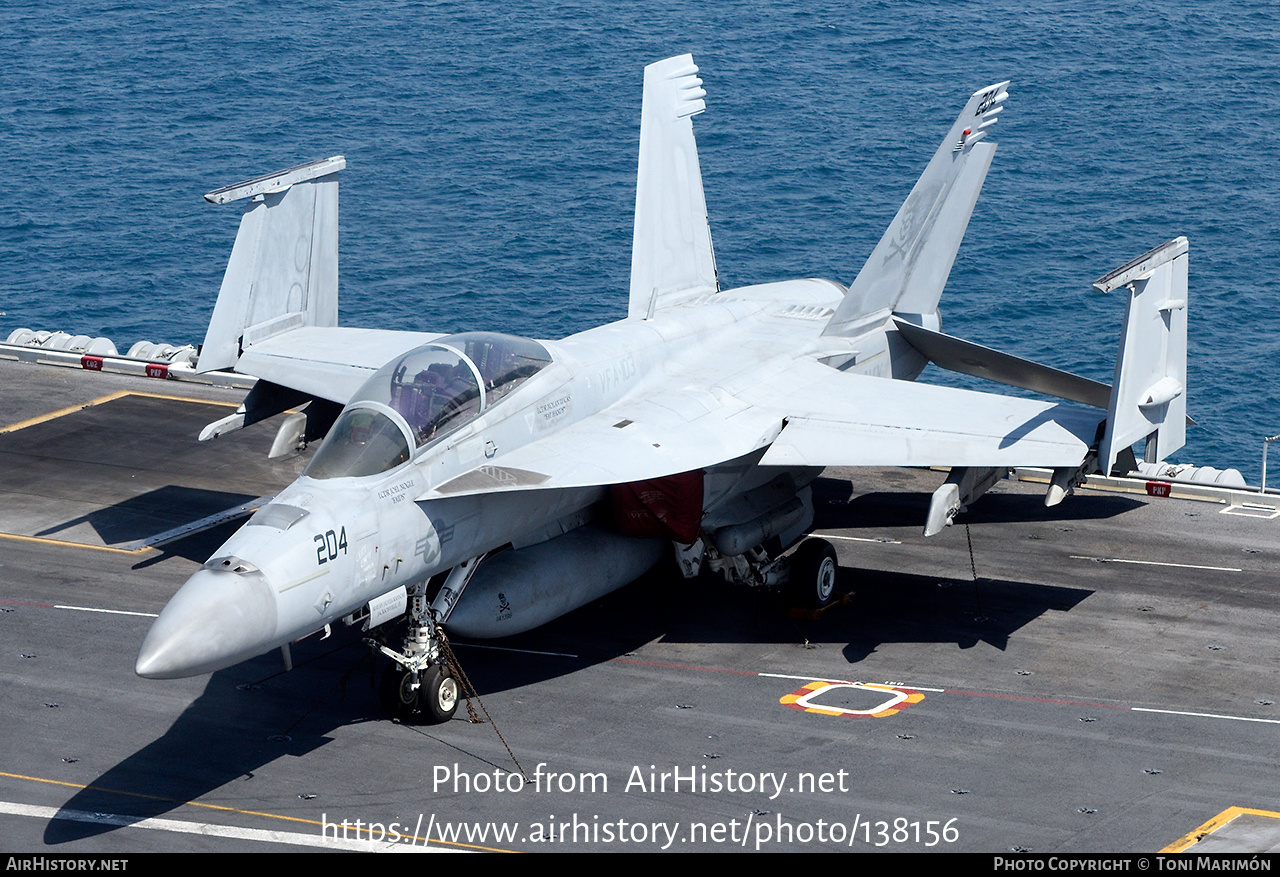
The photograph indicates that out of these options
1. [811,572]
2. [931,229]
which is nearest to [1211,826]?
[811,572]

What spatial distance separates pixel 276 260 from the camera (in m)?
24.0

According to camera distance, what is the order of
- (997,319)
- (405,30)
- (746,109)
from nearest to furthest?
(997,319) < (746,109) < (405,30)

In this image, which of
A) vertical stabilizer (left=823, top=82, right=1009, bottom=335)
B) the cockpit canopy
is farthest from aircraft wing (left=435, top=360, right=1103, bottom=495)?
vertical stabilizer (left=823, top=82, right=1009, bottom=335)

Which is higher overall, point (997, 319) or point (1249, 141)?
point (1249, 141)

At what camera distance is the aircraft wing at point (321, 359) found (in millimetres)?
23516

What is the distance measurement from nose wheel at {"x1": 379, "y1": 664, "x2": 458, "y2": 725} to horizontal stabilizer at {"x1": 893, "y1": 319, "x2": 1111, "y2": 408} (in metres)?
10.9

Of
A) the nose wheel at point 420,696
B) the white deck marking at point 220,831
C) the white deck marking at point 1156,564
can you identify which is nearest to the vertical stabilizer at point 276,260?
the nose wheel at point 420,696

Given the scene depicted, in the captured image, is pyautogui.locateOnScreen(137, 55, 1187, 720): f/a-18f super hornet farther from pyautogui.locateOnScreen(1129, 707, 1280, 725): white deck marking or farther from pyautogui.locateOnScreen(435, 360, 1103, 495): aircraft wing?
pyautogui.locateOnScreen(1129, 707, 1280, 725): white deck marking

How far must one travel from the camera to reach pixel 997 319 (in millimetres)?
50000

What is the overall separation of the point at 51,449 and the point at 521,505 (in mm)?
14811

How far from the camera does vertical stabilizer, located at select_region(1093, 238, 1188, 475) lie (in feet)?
65.8

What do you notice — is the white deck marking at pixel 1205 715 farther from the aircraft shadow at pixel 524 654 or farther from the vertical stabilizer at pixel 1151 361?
the vertical stabilizer at pixel 1151 361

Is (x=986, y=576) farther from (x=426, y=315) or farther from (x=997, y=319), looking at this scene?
(x=426, y=315)

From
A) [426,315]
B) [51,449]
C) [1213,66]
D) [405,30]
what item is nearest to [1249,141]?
[1213,66]
